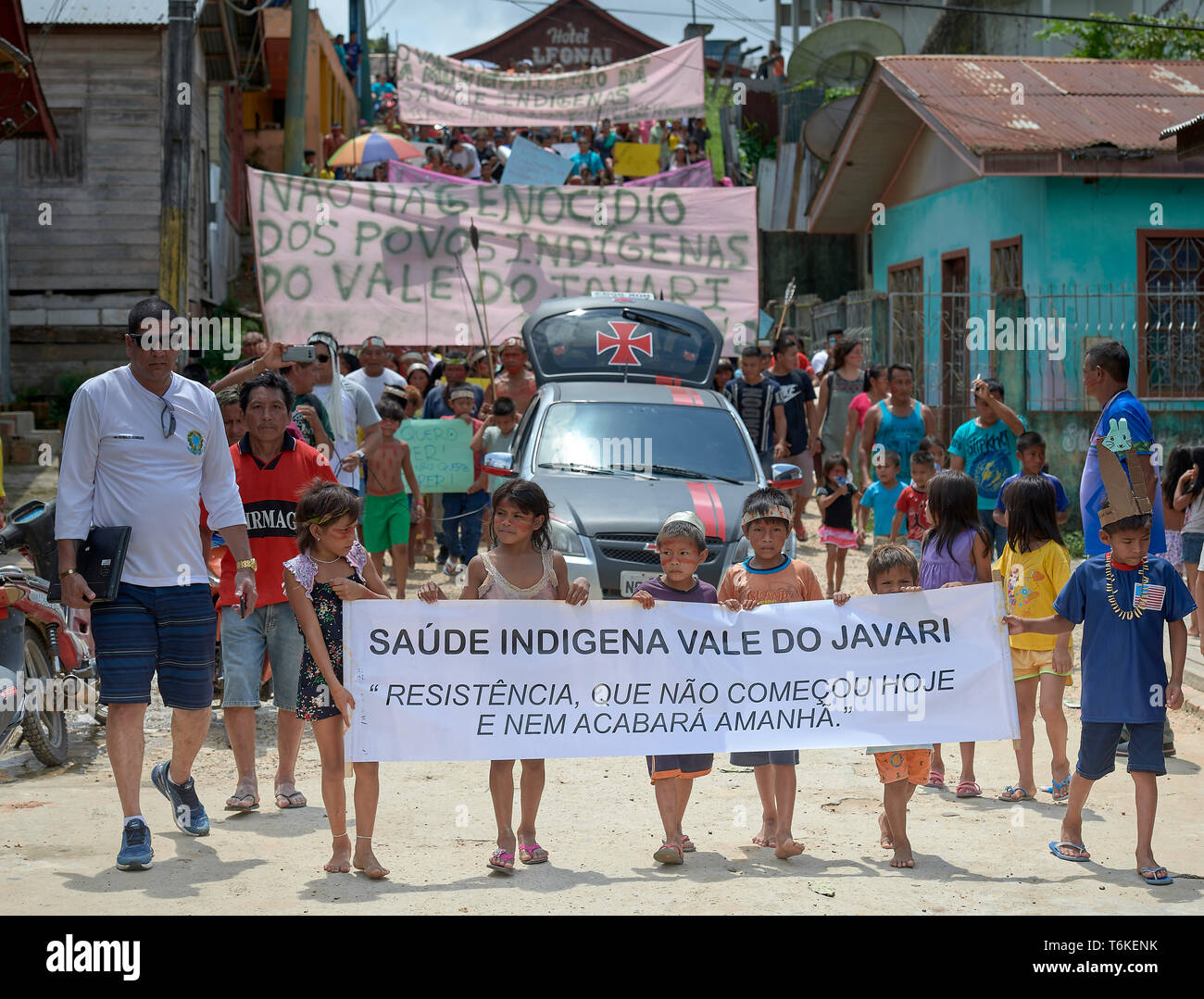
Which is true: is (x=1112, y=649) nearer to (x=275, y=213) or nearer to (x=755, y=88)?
(x=275, y=213)

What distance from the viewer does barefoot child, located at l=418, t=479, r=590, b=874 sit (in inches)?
217

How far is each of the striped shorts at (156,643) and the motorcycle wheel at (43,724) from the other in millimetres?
1663

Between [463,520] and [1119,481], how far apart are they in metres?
7.11

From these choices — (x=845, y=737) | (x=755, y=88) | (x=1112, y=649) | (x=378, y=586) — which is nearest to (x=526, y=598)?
(x=378, y=586)

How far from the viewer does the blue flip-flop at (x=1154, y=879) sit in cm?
521

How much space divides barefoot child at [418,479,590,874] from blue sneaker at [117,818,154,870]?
1.32 meters

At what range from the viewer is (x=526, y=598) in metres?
5.65

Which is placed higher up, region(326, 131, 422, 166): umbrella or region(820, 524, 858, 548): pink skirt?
region(326, 131, 422, 166): umbrella

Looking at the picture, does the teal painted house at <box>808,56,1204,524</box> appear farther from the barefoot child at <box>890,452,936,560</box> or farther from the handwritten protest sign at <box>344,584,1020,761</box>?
the handwritten protest sign at <box>344,584,1020,761</box>

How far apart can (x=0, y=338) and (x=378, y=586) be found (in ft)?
46.4

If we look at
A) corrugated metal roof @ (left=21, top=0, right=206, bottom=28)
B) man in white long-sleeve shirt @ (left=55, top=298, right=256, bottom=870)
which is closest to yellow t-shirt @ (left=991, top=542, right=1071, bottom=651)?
man in white long-sleeve shirt @ (left=55, top=298, right=256, bottom=870)

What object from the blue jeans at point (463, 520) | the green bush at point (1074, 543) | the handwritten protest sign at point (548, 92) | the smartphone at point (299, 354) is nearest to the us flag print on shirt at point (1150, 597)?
the smartphone at point (299, 354)

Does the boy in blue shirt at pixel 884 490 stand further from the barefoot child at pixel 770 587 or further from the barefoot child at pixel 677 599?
the barefoot child at pixel 677 599

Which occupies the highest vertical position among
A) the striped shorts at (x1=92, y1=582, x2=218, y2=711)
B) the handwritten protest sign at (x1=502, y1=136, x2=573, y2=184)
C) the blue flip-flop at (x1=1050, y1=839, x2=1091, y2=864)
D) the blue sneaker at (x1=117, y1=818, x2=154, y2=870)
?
the handwritten protest sign at (x1=502, y1=136, x2=573, y2=184)
